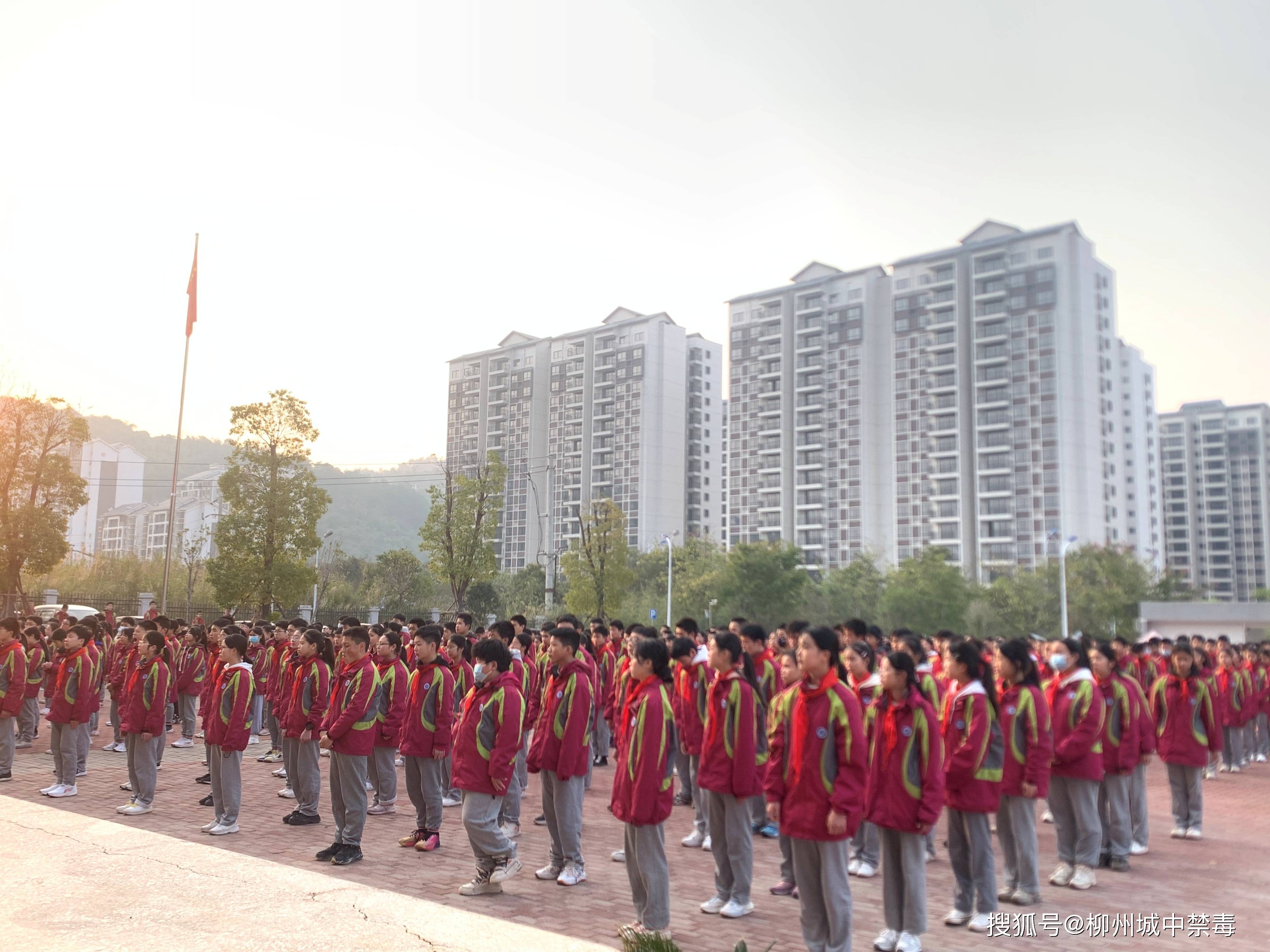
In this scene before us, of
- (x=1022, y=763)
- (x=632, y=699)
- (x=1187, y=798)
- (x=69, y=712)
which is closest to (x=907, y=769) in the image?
(x=1022, y=763)

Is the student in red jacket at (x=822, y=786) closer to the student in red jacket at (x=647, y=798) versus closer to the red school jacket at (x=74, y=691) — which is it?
the student in red jacket at (x=647, y=798)

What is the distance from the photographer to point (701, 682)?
7914mm

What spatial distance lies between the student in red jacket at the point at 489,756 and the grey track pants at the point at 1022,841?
3.53 m

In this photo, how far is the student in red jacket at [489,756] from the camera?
21.0ft

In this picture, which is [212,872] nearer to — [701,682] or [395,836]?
[395,836]

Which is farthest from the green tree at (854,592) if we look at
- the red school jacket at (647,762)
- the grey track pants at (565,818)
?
the red school jacket at (647,762)

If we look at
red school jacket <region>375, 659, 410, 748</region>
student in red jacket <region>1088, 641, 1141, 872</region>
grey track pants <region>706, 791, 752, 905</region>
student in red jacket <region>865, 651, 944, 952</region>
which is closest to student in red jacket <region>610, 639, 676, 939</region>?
grey track pants <region>706, 791, 752, 905</region>

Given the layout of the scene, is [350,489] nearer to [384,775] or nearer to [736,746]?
[384,775]

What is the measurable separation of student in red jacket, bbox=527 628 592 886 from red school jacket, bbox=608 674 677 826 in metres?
0.88

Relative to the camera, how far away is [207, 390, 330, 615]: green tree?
84.1 feet

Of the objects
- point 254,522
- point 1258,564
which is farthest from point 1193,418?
point 254,522

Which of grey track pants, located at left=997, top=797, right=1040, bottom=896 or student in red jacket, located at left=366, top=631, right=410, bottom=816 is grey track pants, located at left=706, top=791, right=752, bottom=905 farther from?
student in red jacket, located at left=366, top=631, right=410, bottom=816

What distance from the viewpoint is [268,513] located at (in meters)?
26.0

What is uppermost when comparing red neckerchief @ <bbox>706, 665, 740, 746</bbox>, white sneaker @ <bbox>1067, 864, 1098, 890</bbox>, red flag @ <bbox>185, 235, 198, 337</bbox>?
red flag @ <bbox>185, 235, 198, 337</bbox>
